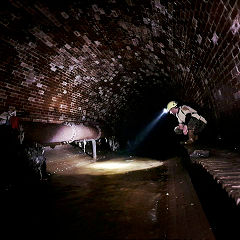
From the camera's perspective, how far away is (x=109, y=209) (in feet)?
10.3

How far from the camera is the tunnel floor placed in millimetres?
2451

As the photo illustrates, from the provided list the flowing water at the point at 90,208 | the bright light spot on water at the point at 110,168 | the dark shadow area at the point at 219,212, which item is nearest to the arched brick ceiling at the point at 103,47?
the dark shadow area at the point at 219,212

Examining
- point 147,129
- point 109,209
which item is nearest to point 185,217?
point 109,209

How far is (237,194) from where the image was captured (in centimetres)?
200

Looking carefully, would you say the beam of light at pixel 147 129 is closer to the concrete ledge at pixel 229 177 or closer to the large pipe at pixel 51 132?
the large pipe at pixel 51 132

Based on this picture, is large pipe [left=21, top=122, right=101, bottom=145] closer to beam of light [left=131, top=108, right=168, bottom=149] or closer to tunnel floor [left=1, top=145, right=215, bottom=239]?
tunnel floor [left=1, top=145, right=215, bottom=239]

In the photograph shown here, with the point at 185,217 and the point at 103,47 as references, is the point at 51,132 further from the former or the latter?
the point at 185,217

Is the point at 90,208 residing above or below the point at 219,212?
above

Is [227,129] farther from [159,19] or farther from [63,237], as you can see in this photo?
[63,237]

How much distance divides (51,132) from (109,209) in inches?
110

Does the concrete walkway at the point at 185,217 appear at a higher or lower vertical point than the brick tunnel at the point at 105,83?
lower

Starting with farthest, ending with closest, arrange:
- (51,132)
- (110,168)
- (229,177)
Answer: (110,168) → (51,132) → (229,177)

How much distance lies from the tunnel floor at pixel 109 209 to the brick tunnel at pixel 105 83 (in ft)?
0.06

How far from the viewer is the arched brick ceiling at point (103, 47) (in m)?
3.35
